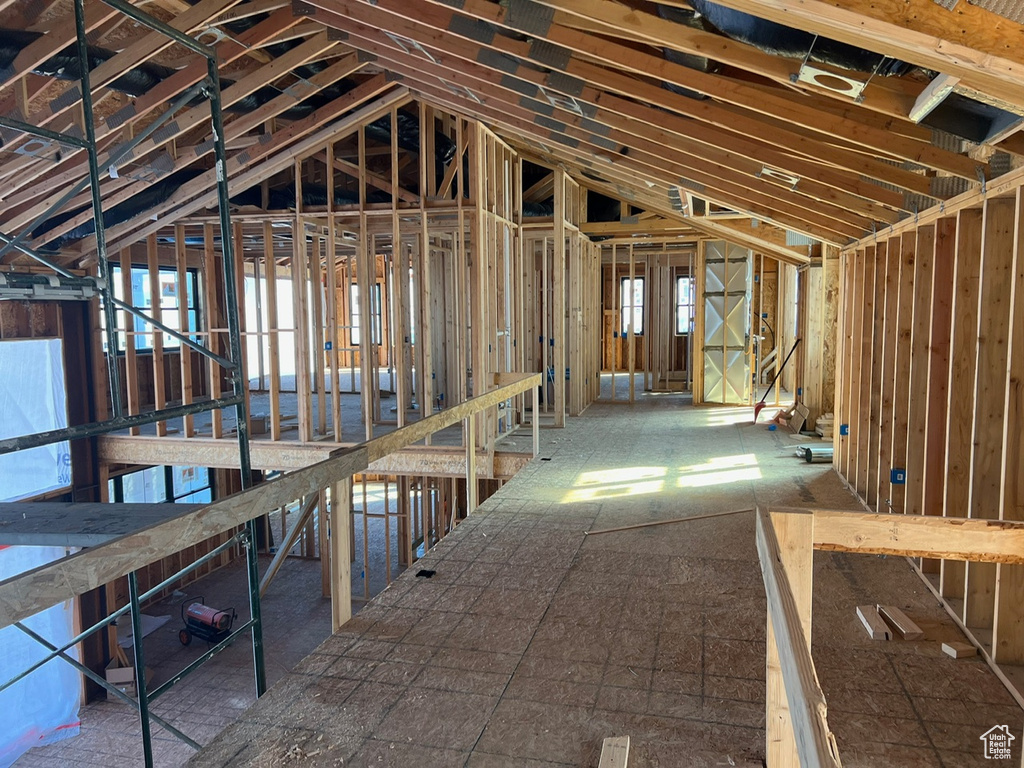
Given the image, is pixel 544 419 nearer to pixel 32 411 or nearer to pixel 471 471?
pixel 471 471

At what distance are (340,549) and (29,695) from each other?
7445mm

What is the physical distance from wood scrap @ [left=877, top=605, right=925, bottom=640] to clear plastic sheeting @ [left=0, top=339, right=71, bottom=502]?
→ 933cm

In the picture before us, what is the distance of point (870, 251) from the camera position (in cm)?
628

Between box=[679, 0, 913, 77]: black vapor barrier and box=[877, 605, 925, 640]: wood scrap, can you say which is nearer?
box=[679, 0, 913, 77]: black vapor barrier

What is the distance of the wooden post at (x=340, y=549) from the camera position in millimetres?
3352

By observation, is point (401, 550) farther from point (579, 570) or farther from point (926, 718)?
point (926, 718)

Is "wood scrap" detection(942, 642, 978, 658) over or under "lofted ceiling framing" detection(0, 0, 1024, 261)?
under

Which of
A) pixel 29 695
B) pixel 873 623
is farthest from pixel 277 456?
pixel 873 623

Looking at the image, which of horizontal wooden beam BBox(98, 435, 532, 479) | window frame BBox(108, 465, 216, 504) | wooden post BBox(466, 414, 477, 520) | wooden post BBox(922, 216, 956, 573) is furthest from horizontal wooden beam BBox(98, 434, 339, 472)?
wooden post BBox(922, 216, 956, 573)

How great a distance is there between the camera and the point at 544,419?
1078cm

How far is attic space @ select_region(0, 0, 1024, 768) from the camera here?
2.75m

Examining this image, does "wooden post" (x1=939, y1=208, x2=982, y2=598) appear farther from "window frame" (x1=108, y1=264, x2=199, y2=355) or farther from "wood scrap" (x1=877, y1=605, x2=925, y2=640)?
"window frame" (x1=108, y1=264, x2=199, y2=355)

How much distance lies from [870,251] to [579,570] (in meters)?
4.09

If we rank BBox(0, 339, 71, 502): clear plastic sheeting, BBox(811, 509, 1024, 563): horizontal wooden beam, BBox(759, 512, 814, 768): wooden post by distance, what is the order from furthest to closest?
1. BBox(0, 339, 71, 502): clear plastic sheeting
2. BBox(811, 509, 1024, 563): horizontal wooden beam
3. BBox(759, 512, 814, 768): wooden post
